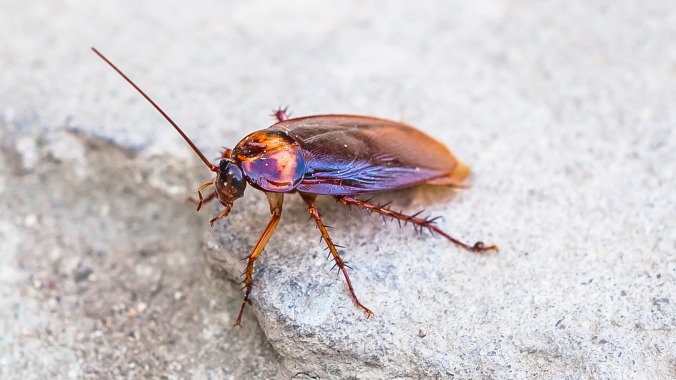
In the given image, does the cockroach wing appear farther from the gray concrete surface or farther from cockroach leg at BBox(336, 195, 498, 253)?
the gray concrete surface

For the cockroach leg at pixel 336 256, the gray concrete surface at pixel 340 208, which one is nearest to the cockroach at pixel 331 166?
the cockroach leg at pixel 336 256

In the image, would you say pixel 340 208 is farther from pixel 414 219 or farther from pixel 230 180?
pixel 230 180

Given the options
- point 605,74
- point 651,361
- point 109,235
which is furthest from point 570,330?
point 109,235

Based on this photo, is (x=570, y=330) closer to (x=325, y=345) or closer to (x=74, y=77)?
(x=325, y=345)

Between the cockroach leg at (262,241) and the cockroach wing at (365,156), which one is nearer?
the cockroach leg at (262,241)

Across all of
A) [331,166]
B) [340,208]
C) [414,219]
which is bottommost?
[340,208]

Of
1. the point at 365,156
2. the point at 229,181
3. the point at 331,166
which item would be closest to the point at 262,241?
the point at 229,181

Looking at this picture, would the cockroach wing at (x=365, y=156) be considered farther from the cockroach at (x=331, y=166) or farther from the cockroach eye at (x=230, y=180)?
the cockroach eye at (x=230, y=180)
